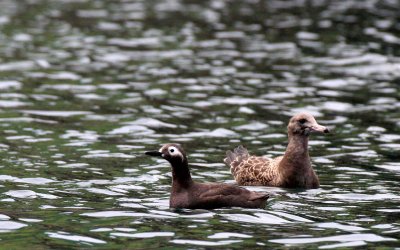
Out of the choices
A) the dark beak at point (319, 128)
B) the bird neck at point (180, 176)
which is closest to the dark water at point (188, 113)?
the bird neck at point (180, 176)

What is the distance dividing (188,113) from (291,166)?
798cm

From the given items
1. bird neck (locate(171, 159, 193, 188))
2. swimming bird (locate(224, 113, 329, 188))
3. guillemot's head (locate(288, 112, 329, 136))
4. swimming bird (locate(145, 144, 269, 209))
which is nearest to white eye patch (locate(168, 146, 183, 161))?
swimming bird (locate(145, 144, 269, 209))

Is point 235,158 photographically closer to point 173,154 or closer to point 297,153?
point 297,153

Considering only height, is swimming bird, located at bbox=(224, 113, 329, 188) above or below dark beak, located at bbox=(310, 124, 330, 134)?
below

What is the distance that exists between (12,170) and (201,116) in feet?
24.3

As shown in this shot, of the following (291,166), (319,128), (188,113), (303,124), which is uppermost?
(188,113)

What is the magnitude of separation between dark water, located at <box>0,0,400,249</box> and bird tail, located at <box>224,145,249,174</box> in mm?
330

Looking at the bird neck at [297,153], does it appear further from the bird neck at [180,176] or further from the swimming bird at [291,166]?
the bird neck at [180,176]

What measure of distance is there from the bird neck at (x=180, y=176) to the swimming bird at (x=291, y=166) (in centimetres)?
285

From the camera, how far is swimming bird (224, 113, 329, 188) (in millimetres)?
19203

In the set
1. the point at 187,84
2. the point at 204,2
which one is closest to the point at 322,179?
the point at 187,84

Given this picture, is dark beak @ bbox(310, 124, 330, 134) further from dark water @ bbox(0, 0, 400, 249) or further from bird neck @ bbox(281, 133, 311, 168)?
dark water @ bbox(0, 0, 400, 249)

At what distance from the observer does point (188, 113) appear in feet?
88.4

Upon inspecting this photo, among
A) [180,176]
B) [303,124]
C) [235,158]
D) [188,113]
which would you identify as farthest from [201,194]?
[188,113]
